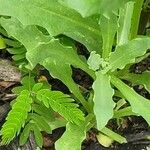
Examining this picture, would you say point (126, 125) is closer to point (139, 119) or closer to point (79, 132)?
point (139, 119)

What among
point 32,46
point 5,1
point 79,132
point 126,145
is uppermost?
point 5,1

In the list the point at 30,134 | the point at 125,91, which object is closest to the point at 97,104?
the point at 125,91

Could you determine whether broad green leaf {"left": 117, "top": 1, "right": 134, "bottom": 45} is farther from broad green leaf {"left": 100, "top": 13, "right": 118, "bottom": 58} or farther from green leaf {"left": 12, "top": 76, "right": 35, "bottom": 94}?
green leaf {"left": 12, "top": 76, "right": 35, "bottom": 94}

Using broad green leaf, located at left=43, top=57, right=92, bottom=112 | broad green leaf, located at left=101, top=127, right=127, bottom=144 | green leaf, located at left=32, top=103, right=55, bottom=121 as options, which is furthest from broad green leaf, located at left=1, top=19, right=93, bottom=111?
broad green leaf, located at left=101, top=127, right=127, bottom=144

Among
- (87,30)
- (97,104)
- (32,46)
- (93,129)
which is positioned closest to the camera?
(97,104)

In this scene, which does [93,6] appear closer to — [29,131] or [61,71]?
[61,71]

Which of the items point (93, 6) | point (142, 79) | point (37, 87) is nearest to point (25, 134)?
point (37, 87)
